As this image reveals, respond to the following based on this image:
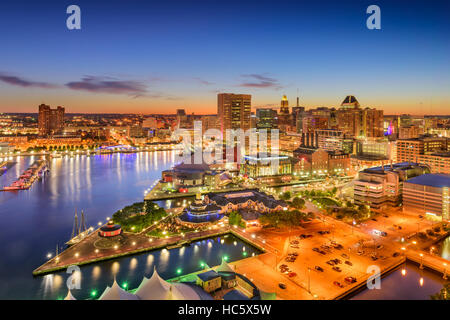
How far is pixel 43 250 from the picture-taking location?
29.6 ft

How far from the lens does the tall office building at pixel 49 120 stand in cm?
5035

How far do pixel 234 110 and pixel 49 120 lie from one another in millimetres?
32971

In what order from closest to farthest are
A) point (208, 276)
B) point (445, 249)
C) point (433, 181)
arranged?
1. point (208, 276)
2. point (445, 249)
3. point (433, 181)

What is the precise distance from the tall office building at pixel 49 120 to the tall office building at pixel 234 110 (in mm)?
28722

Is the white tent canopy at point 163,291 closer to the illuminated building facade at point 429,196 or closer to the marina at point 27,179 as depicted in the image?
the illuminated building facade at point 429,196

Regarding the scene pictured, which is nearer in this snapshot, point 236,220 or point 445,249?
point 445,249

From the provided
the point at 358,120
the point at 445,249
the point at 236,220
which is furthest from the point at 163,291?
the point at 358,120

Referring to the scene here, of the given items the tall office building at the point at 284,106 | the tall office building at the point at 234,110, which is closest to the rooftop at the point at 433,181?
the tall office building at the point at 234,110

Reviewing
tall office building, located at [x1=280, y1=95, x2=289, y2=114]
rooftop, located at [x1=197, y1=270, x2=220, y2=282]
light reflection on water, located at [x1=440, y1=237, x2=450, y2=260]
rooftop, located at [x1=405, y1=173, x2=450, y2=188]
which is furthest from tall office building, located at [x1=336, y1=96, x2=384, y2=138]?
rooftop, located at [x1=197, y1=270, x2=220, y2=282]

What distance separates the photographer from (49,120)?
51312 mm

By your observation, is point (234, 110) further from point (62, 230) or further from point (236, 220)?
point (62, 230)

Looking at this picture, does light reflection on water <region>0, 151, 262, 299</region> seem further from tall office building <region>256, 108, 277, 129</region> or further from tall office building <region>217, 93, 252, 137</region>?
tall office building <region>256, 108, 277, 129</region>

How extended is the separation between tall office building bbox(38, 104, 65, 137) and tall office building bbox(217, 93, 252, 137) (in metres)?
28.7
